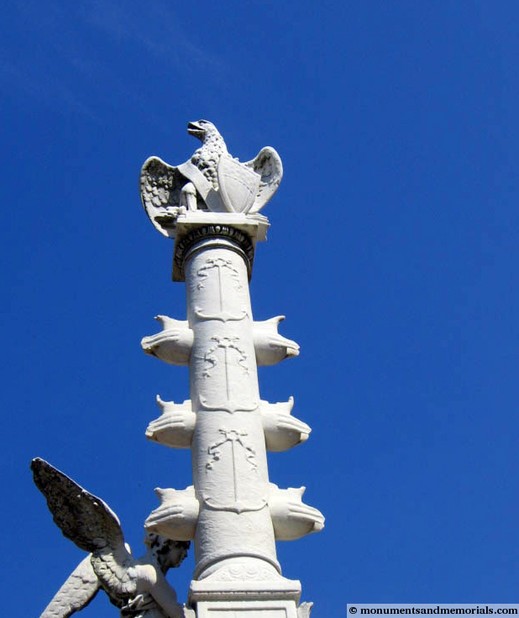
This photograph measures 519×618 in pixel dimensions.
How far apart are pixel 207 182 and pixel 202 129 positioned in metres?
1.12

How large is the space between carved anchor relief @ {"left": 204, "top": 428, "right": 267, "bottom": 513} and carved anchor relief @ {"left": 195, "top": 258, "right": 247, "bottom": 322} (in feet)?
5.30

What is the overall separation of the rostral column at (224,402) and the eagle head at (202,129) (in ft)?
0.08

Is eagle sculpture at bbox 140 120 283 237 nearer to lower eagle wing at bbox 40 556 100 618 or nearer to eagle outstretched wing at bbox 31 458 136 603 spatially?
eagle outstretched wing at bbox 31 458 136 603

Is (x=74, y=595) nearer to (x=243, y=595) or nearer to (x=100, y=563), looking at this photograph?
(x=100, y=563)

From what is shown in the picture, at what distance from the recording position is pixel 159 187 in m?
15.9

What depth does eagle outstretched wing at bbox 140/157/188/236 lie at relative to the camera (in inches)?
615

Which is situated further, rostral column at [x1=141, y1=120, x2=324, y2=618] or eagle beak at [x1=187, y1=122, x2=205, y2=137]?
eagle beak at [x1=187, y1=122, x2=205, y2=137]

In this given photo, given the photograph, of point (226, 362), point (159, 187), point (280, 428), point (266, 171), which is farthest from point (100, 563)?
point (266, 171)

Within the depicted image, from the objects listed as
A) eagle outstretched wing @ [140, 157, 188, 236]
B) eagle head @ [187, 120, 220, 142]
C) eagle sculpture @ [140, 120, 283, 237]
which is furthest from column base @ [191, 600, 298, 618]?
eagle head @ [187, 120, 220, 142]

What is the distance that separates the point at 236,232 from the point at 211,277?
0.78 meters

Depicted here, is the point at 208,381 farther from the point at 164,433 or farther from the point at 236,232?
the point at 236,232

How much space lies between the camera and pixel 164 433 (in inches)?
502

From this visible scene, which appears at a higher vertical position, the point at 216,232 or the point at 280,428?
the point at 216,232

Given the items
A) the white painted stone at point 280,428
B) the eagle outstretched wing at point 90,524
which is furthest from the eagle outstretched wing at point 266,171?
the eagle outstretched wing at point 90,524
